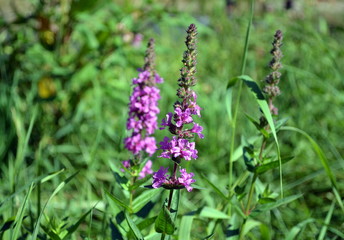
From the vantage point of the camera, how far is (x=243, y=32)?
14.9ft

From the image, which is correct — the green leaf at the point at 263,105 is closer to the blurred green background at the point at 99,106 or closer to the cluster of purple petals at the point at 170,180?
the cluster of purple petals at the point at 170,180

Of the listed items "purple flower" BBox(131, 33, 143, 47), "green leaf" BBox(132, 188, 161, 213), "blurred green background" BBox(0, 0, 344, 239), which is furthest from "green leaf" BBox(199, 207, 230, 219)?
"purple flower" BBox(131, 33, 143, 47)

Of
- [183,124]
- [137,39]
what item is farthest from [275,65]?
[137,39]

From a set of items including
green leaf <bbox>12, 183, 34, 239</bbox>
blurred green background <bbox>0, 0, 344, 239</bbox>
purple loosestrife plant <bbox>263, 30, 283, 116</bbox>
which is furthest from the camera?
blurred green background <bbox>0, 0, 344, 239</bbox>

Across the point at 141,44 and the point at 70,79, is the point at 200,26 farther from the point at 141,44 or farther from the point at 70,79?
the point at 70,79

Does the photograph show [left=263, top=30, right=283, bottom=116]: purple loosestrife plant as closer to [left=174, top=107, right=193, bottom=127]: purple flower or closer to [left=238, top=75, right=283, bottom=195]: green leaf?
[left=238, top=75, right=283, bottom=195]: green leaf

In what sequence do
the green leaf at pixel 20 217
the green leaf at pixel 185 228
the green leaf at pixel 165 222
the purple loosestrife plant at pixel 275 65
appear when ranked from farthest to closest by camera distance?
the green leaf at pixel 185 228
the purple loosestrife plant at pixel 275 65
the green leaf at pixel 20 217
the green leaf at pixel 165 222

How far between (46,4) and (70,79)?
57 centimetres

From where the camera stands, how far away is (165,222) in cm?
121

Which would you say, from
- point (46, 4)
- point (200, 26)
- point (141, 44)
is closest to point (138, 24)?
point (141, 44)

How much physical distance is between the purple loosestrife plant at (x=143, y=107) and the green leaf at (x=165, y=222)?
38 cm

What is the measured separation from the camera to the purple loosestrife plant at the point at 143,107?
162 cm

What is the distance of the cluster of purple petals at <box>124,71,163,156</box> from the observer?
5.38ft

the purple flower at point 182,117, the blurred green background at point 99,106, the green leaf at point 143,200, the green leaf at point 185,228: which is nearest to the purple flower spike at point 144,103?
the green leaf at point 143,200
